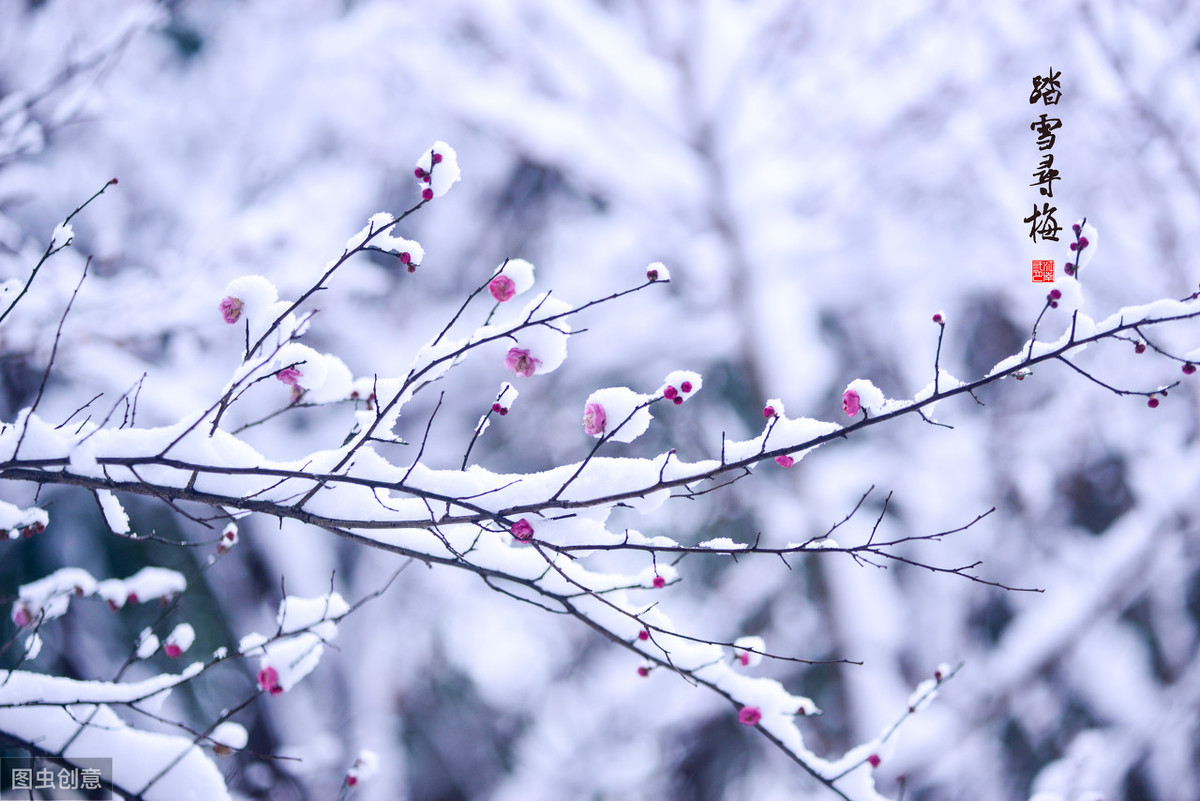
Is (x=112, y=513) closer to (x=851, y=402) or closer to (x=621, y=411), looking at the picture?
(x=621, y=411)

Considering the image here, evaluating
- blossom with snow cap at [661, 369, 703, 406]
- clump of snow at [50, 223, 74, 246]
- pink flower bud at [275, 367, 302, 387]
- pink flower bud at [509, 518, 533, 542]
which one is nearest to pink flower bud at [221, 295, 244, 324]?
pink flower bud at [275, 367, 302, 387]

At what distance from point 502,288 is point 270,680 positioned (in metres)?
1.08

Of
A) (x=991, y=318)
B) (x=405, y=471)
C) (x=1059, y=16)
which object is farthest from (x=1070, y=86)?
(x=405, y=471)

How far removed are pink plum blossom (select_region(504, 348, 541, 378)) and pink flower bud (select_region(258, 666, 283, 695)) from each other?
3.17ft

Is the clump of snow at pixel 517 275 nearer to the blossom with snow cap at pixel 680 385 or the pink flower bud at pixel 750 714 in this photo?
the blossom with snow cap at pixel 680 385

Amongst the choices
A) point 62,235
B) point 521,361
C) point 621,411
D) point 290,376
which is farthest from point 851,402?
point 62,235

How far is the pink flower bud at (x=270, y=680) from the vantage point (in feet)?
5.20

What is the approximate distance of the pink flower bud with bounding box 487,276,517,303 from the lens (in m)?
1.27

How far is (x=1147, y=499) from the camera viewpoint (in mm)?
4281

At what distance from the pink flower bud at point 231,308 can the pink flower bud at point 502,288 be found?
0.48 meters

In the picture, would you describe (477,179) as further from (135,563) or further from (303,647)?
(303,647)

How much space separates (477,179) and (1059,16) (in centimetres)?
438

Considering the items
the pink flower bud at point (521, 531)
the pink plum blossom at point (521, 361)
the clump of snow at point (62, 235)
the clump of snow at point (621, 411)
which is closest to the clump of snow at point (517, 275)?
the pink plum blossom at point (521, 361)

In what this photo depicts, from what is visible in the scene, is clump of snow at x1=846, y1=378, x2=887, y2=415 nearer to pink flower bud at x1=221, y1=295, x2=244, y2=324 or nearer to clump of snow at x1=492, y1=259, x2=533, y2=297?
clump of snow at x1=492, y1=259, x2=533, y2=297
